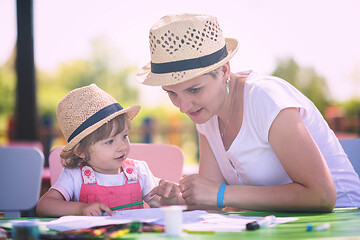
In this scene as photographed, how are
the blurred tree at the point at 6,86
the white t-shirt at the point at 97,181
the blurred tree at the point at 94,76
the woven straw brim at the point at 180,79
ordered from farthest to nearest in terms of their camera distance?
the blurred tree at the point at 94,76, the blurred tree at the point at 6,86, the white t-shirt at the point at 97,181, the woven straw brim at the point at 180,79

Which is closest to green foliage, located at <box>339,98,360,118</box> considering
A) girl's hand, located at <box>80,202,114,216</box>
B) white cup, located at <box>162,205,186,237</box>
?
girl's hand, located at <box>80,202,114,216</box>

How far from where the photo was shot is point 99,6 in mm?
14383

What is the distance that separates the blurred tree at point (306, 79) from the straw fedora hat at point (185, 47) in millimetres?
10209

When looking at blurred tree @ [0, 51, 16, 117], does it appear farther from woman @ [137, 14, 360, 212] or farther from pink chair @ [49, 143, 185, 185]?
woman @ [137, 14, 360, 212]

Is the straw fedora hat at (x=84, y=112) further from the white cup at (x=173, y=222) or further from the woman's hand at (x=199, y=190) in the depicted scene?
the white cup at (x=173, y=222)

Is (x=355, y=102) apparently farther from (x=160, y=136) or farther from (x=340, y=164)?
(x=340, y=164)

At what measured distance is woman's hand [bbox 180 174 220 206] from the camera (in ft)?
5.33

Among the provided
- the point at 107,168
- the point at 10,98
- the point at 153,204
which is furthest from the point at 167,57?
the point at 10,98

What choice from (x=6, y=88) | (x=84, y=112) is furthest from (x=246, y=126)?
(x=6, y=88)

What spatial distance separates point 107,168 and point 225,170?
0.55 meters

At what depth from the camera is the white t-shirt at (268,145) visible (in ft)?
5.74

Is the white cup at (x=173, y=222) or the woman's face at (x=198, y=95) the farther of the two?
the woman's face at (x=198, y=95)

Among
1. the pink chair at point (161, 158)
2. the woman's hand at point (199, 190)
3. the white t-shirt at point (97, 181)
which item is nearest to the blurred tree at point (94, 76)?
→ the pink chair at point (161, 158)

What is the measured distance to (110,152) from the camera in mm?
1893
